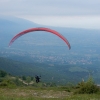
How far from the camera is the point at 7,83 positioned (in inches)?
853

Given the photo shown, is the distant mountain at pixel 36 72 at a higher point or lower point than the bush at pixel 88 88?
lower

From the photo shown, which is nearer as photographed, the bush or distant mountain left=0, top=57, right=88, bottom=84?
the bush

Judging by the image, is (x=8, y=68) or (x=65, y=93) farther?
(x=8, y=68)

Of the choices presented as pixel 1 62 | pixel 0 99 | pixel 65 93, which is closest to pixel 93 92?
pixel 65 93

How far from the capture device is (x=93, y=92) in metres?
18.3

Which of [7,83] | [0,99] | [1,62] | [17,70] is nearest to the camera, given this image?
[0,99]

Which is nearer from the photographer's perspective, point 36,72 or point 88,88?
point 88,88

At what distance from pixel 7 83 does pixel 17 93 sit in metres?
2.95

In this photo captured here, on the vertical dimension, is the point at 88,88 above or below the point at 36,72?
above

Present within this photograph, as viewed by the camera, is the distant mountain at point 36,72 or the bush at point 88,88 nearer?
the bush at point 88,88

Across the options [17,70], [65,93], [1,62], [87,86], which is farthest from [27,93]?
[1,62]

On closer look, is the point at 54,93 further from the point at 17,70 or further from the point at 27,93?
the point at 17,70

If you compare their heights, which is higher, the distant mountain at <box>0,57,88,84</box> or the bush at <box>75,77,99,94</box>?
the bush at <box>75,77,99,94</box>

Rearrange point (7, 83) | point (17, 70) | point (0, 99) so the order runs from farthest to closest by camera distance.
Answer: point (17, 70) < point (7, 83) < point (0, 99)
